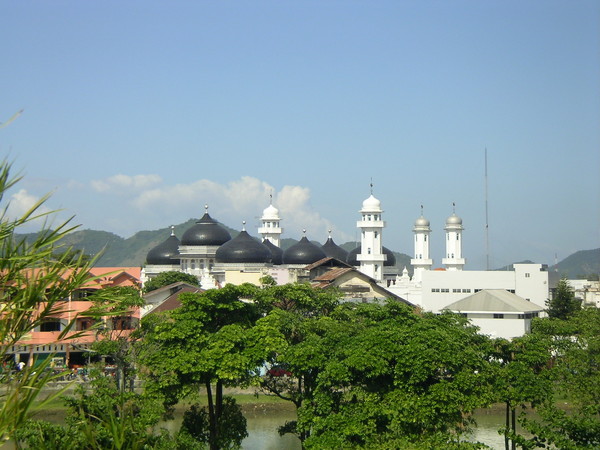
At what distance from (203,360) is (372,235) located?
4399 centimetres

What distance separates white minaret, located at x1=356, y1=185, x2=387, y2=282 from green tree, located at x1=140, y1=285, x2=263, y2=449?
136ft

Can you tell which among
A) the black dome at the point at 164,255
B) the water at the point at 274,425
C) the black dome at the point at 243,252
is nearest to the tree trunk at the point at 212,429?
the water at the point at 274,425

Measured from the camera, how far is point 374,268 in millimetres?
63812

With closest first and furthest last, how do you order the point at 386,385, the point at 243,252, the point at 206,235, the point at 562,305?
the point at 386,385 → the point at 562,305 → the point at 243,252 → the point at 206,235

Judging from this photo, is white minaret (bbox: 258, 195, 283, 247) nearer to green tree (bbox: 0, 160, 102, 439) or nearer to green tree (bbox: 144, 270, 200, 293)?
green tree (bbox: 144, 270, 200, 293)

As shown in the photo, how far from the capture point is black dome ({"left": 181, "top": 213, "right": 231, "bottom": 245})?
64.4 metres

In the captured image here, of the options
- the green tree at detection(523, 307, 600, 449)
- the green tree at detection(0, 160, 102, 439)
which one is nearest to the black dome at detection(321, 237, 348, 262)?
the green tree at detection(523, 307, 600, 449)

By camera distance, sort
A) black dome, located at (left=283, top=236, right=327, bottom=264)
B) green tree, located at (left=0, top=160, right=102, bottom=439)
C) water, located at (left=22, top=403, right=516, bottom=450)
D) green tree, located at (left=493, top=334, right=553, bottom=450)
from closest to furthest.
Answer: green tree, located at (left=0, top=160, right=102, bottom=439), green tree, located at (left=493, top=334, right=553, bottom=450), water, located at (left=22, top=403, right=516, bottom=450), black dome, located at (left=283, top=236, right=327, bottom=264)

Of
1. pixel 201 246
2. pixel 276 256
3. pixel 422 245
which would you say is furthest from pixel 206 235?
pixel 422 245

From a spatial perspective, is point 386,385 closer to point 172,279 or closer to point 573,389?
point 573,389

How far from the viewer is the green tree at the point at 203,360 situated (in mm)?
20578

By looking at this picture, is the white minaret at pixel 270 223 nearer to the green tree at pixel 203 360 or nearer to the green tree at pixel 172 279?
the green tree at pixel 172 279

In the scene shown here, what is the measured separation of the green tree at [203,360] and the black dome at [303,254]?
40626 mm

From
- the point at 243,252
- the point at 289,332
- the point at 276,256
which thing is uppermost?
the point at 276,256
